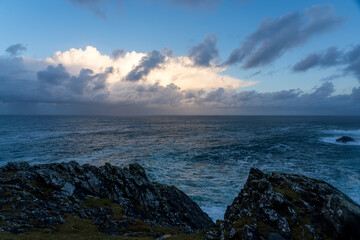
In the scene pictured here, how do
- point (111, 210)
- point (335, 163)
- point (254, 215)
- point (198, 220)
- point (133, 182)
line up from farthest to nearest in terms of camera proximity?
point (335, 163) → point (133, 182) → point (198, 220) → point (111, 210) → point (254, 215)

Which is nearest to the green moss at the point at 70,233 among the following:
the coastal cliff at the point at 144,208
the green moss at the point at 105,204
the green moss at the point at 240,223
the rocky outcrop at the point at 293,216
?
the coastal cliff at the point at 144,208

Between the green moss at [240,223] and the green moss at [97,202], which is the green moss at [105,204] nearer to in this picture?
the green moss at [97,202]

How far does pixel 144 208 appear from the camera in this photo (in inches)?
911

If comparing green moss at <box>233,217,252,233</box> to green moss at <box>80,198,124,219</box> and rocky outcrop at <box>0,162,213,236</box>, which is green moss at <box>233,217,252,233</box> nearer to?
rocky outcrop at <box>0,162,213,236</box>

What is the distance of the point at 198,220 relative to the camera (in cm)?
2408

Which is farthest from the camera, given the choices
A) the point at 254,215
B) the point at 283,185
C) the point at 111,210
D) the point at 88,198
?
the point at 88,198

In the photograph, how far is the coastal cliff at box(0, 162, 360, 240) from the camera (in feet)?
41.0

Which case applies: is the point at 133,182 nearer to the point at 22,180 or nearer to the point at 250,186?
the point at 22,180

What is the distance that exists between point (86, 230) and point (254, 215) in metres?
14.6

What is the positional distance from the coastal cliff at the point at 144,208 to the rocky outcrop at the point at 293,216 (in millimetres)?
50

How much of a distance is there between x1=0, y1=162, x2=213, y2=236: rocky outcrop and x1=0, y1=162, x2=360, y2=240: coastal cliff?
0.24 feet

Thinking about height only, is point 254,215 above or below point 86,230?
above

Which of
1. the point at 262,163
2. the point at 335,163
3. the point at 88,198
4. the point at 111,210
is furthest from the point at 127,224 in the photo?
the point at 335,163

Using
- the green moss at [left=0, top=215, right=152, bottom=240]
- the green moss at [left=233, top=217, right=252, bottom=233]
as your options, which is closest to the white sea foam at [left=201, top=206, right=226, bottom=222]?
the green moss at [left=233, top=217, right=252, bottom=233]
